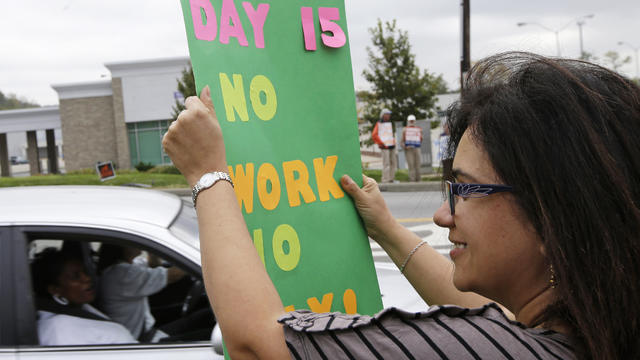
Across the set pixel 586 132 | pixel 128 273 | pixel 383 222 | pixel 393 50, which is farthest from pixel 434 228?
pixel 393 50

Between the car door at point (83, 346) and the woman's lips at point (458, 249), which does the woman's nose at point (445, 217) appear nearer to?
the woman's lips at point (458, 249)

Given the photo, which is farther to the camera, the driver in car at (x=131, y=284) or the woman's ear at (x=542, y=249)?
the driver in car at (x=131, y=284)

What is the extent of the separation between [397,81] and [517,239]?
A: 22456 millimetres

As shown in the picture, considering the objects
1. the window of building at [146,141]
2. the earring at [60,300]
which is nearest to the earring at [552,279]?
the earring at [60,300]

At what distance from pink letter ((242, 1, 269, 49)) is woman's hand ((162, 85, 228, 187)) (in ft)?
1.03

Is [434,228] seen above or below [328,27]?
below

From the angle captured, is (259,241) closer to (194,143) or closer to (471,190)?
(194,143)

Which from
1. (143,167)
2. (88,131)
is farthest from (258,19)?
(88,131)

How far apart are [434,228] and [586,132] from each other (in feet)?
30.8

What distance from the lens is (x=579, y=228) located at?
1.07m

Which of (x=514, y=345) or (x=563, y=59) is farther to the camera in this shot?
(x=563, y=59)

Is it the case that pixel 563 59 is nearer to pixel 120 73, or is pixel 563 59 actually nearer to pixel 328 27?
pixel 328 27

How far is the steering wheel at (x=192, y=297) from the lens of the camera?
2.90 m

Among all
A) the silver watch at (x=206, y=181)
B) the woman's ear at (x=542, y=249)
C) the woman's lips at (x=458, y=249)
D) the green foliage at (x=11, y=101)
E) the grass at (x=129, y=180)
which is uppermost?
the green foliage at (x=11, y=101)
